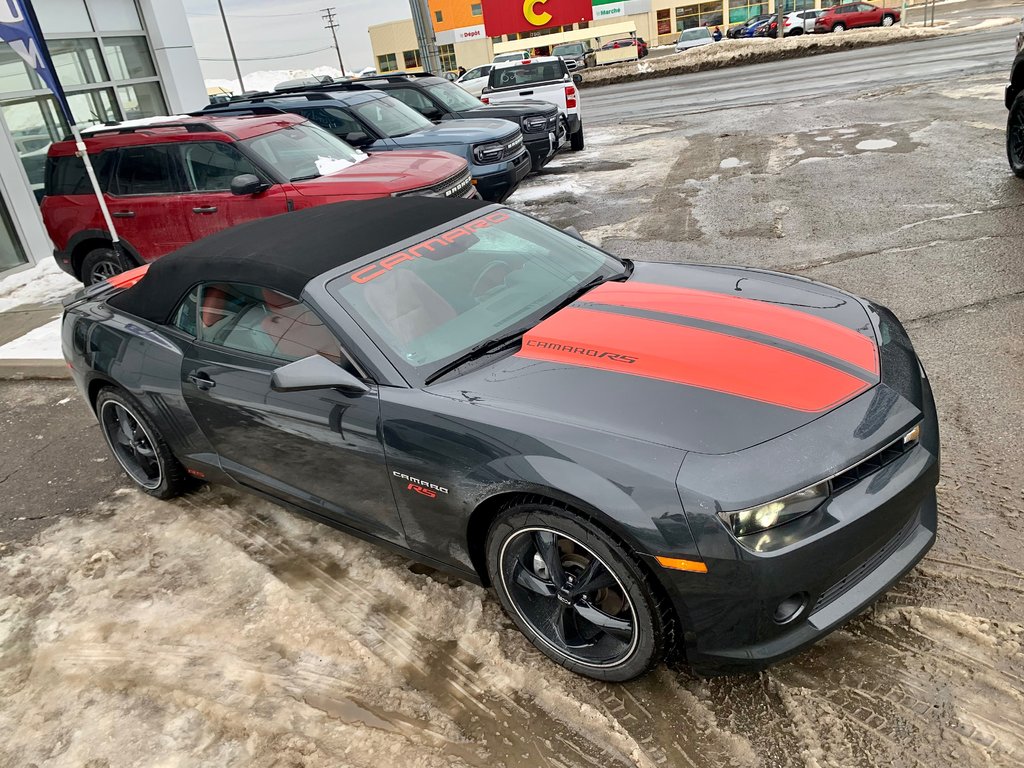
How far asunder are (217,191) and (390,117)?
3993 millimetres

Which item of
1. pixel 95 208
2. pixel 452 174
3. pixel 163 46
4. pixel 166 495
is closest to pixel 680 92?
pixel 163 46

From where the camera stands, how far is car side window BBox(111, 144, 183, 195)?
7.62 metres

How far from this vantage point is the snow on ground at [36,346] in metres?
6.89

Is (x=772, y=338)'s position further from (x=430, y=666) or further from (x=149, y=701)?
(x=149, y=701)

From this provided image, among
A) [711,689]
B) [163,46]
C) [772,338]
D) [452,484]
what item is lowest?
[711,689]

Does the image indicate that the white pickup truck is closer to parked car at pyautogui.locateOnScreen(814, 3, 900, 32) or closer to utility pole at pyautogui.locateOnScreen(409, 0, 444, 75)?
utility pole at pyautogui.locateOnScreen(409, 0, 444, 75)

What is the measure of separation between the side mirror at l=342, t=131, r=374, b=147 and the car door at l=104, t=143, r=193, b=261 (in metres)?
2.78

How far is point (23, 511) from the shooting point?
15.0 ft

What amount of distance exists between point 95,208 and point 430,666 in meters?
7.12

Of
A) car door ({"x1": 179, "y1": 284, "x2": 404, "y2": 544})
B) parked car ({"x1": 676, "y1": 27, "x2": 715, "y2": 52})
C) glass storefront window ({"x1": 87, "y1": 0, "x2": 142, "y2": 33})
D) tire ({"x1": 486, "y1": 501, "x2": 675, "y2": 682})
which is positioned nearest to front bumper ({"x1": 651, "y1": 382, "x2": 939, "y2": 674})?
tire ({"x1": 486, "y1": 501, "x2": 675, "y2": 682})

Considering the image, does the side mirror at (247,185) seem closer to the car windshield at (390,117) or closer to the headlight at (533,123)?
the car windshield at (390,117)

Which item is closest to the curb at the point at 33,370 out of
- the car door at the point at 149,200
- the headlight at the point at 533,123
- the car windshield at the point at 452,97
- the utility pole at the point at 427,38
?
the car door at the point at 149,200

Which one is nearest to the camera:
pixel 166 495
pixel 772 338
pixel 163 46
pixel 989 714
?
pixel 989 714

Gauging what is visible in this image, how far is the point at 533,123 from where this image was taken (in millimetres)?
A: 11945
